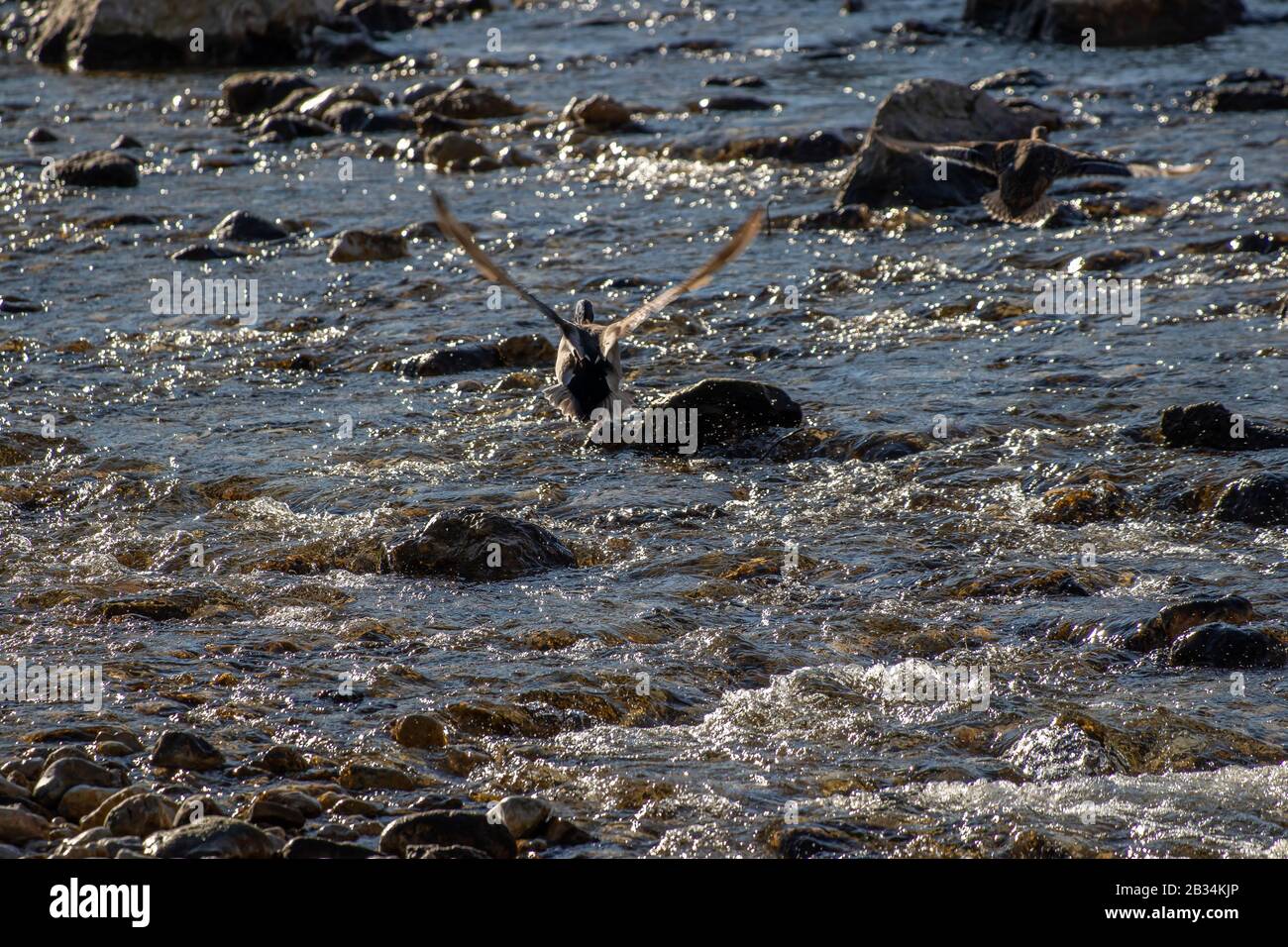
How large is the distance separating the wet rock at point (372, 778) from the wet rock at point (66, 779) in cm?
74

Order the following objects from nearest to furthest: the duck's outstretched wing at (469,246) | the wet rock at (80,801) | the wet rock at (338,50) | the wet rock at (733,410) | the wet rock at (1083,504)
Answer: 1. the wet rock at (80,801)
2. the wet rock at (1083,504)
3. the duck's outstretched wing at (469,246)
4. the wet rock at (733,410)
5. the wet rock at (338,50)

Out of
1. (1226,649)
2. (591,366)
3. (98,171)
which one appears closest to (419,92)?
(98,171)

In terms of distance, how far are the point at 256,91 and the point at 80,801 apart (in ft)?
57.5

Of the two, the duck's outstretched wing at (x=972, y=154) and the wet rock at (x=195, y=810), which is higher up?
the duck's outstretched wing at (x=972, y=154)

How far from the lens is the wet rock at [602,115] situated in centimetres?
1881

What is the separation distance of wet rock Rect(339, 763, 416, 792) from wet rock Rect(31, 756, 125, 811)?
0.74 m

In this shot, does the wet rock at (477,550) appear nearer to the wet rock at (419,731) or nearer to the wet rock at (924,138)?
the wet rock at (419,731)

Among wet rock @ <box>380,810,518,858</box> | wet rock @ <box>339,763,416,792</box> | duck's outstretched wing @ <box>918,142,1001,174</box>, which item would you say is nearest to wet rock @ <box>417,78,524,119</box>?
duck's outstretched wing @ <box>918,142,1001,174</box>

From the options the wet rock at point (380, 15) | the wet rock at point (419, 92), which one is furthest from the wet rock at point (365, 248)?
the wet rock at point (380, 15)

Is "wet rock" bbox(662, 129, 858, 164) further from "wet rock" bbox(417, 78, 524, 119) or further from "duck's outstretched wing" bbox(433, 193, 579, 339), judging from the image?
"duck's outstretched wing" bbox(433, 193, 579, 339)

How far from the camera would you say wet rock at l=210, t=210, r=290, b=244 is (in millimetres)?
14242

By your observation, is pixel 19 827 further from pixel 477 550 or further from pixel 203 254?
pixel 203 254

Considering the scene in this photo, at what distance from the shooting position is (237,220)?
47.1 feet

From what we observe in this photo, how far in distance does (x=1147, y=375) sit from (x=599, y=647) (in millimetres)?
4902
